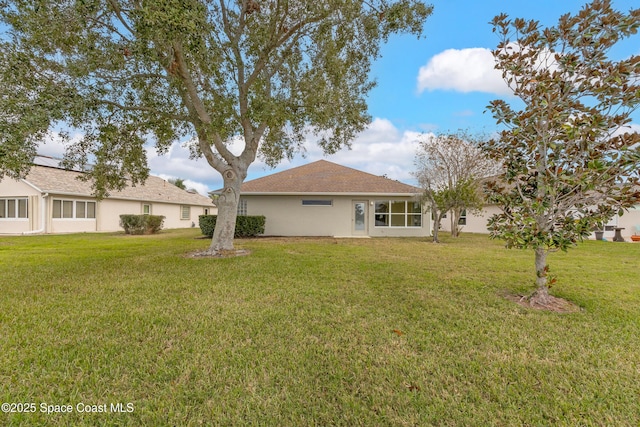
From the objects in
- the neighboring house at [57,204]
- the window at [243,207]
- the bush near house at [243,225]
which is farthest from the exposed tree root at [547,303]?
the neighboring house at [57,204]

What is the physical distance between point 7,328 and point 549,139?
26.3 feet

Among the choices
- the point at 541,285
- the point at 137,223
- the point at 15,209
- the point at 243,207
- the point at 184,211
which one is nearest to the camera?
the point at 541,285

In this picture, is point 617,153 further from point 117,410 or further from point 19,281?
point 19,281

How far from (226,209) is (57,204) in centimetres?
1472

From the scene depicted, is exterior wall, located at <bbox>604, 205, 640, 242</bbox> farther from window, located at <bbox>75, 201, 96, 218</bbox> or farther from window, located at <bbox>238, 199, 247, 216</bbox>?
window, located at <bbox>75, 201, 96, 218</bbox>

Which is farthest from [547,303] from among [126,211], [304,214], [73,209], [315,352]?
[126,211]

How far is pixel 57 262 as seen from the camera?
314 inches

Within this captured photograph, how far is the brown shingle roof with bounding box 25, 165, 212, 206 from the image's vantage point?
16703mm

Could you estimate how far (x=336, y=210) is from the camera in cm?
1672

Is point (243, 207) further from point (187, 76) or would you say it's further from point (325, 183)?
point (187, 76)

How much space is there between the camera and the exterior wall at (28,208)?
16250 millimetres

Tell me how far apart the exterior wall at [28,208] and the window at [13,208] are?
25 cm

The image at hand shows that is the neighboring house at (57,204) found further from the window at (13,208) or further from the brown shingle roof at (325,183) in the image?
the brown shingle roof at (325,183)

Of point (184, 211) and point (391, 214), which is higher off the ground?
point (184, 211)
